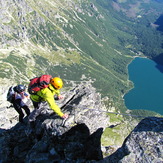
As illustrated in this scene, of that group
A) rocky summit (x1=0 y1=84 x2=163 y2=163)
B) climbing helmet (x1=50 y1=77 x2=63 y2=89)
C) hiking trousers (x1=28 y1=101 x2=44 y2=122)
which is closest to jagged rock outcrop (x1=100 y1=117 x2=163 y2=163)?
rocky summit (x1=0 y1=84 x2=163 y2=163)

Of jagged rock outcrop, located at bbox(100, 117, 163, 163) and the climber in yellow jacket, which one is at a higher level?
jagged rock outcrop, located at bbox(100, 117, 163, 163)

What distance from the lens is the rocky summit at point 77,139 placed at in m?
9.79

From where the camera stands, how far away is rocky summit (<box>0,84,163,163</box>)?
9789 mm

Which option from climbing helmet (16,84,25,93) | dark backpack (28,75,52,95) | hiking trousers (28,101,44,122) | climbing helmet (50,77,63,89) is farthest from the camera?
hiking trousers (28,101,44,122)

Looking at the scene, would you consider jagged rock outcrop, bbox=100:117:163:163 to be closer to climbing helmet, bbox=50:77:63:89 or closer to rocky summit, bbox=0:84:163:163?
rocky summit, bbox=0:84:163:163

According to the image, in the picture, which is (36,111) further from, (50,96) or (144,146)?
(144,146)

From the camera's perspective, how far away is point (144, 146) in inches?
384

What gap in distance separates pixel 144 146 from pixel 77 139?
18.6 ft

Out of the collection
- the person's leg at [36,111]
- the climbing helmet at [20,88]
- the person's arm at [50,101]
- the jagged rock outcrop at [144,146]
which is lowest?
the person's leg at [36,111]

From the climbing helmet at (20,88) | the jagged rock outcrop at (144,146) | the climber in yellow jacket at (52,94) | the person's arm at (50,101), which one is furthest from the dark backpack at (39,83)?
the jagged rock outcrop at (144,146)

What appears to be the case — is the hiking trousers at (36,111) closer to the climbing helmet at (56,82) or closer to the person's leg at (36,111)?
the person's leg at (36,111)

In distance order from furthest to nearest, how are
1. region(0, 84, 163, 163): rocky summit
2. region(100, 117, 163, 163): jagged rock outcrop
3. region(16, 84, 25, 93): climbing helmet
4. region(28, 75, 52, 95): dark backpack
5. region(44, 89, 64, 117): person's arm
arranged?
1. region(16, 84, 25, 93): climbing helmet
2. region(28, 75, 52, 95): dark backpack
3. region(44, 89, 64, 117): person's arm
4. region(0, 84, 163, 163): rocky summit
5. region(100, 117, 163, 163): jagged rock outcrop

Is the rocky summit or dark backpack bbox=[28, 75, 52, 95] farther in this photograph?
dark backpack bbox=[28, 75, 52, 95]

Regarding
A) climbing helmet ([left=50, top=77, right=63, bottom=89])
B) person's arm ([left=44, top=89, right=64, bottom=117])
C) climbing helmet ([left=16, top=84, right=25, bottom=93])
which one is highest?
climbing helmet ([left=50, top=77, right=63, bottom=89])
